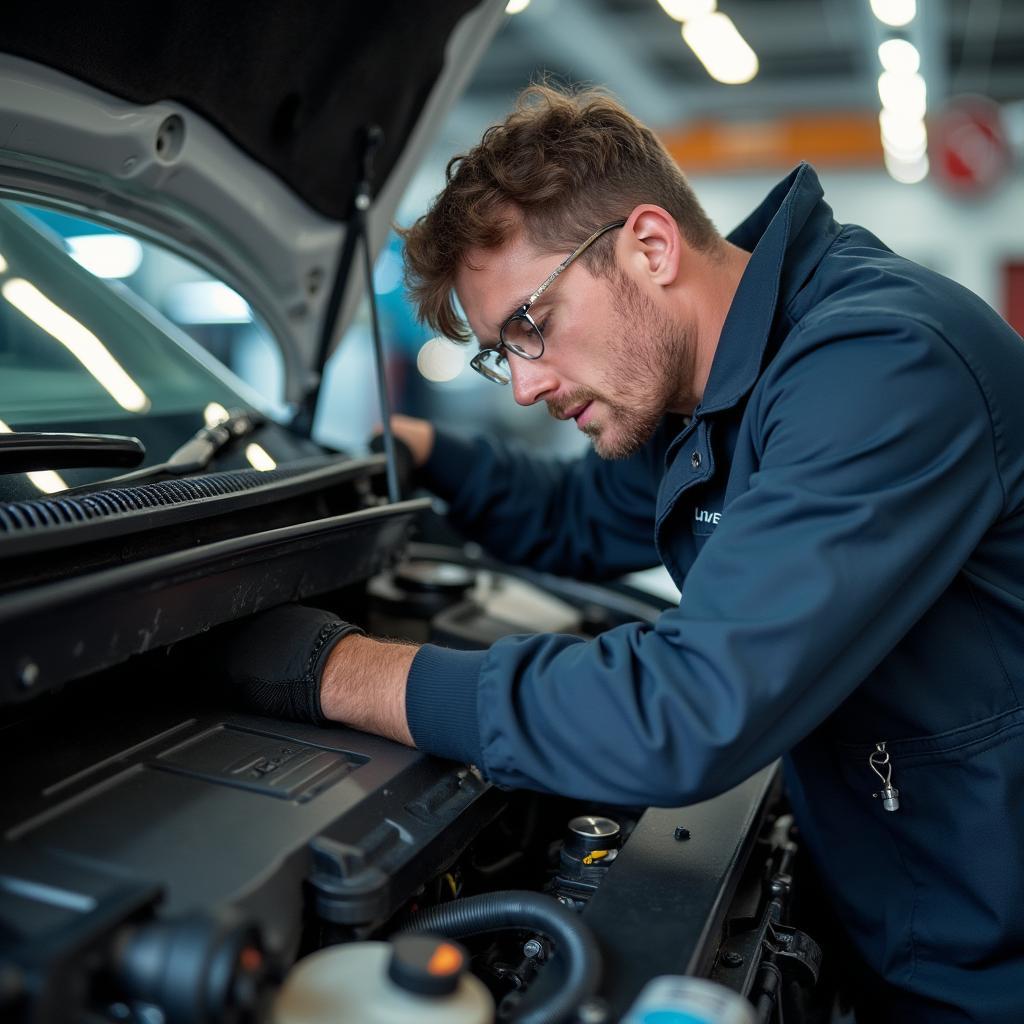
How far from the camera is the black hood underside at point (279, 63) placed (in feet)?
3.58

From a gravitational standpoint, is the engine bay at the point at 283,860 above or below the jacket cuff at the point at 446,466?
below

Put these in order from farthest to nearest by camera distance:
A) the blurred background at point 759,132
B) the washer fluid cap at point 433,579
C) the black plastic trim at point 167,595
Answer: the blurred background at point 759,132 < the washer fluid cap at point 433,579 < the black plastic trim at point 167,595

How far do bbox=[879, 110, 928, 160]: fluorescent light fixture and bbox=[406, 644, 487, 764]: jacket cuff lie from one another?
6922 mm

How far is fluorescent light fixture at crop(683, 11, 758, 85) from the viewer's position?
5730mm

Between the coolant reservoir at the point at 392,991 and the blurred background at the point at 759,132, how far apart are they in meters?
5.64

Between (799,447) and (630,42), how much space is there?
6996mm

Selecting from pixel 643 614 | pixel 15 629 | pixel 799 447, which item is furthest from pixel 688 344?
pixel 15 629

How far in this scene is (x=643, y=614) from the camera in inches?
68.9

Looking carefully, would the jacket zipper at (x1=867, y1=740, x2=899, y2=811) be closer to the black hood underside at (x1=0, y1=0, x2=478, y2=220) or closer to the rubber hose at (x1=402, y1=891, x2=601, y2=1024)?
the rubber hose at (x1=402, y1=891, x2=601, y2=1024)

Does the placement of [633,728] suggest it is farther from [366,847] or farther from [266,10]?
[266,10]

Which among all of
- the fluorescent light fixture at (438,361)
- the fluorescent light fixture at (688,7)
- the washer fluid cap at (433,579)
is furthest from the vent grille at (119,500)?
the fluorescent light fixture at (438,361)

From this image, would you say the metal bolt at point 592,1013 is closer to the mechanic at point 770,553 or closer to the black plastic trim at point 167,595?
the mechanic at point 770,553

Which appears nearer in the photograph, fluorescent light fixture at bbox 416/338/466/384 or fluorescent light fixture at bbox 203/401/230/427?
fluorescent light fixture at bbox 203/401/230/427

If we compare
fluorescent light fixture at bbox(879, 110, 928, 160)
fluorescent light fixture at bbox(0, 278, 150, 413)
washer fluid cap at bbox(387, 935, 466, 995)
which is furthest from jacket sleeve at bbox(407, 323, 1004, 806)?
fluorescent light fixture at bbox(879, 110, 928, 160)
